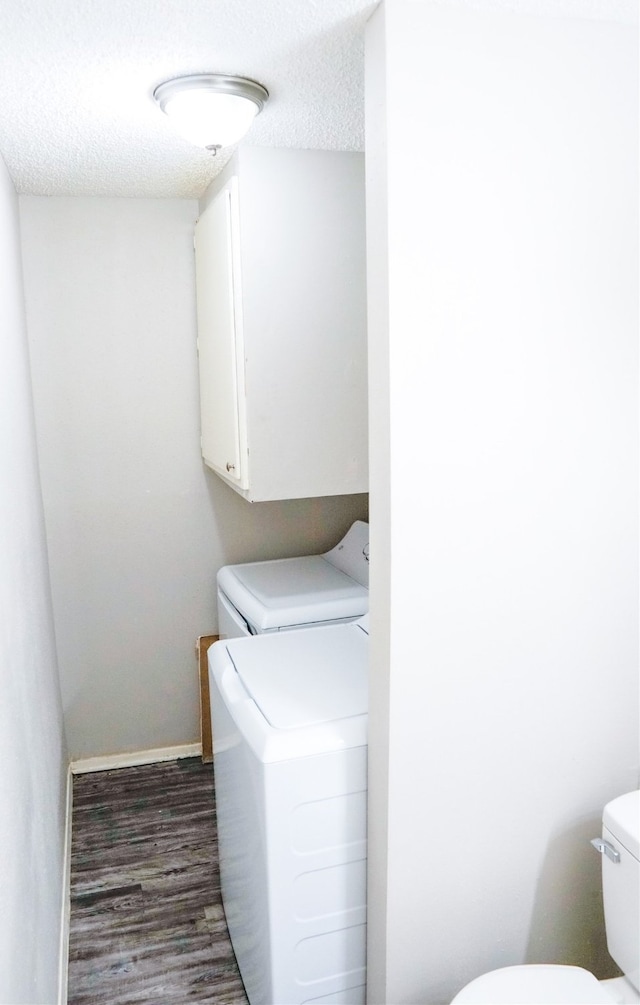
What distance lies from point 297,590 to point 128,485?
0.82 m

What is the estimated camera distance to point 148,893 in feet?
8.00

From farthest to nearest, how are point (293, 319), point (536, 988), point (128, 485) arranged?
point (128, 485), point (293, 319), point (536, 988)

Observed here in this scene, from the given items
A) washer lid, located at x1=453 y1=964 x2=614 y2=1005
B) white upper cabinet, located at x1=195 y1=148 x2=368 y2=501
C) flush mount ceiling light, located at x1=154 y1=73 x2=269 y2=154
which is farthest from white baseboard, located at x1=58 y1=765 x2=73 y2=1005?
flush mount ceiling light, located at x1=154 y1=73 x2=269 y2=154

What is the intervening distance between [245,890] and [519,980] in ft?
2.38

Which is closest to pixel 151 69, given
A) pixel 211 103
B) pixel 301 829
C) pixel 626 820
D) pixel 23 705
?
pixel 211 103

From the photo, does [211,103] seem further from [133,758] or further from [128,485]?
[133,758]

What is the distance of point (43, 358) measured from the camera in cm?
286

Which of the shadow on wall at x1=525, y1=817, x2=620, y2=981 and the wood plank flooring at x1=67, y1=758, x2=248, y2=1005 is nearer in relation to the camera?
the shadow on wall at x1=525, y1=817, x2=620, y2=981

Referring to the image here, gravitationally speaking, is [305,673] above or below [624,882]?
above

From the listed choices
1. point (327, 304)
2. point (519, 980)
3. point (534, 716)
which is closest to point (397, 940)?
point (519, 980)

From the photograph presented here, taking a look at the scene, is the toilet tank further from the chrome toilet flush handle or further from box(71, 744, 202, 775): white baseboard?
box(71, 744, 202, 775): white baseboard

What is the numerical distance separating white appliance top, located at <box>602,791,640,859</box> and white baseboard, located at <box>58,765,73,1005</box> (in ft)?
4.62

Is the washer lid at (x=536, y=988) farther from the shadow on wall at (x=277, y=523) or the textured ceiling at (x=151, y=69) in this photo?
the shadow on wall at (x=277, y=523)

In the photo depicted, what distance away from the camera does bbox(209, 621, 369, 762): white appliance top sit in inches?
66.2
